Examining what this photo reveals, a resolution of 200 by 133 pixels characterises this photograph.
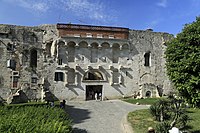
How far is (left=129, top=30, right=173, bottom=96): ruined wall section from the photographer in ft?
146

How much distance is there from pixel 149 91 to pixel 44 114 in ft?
96.5

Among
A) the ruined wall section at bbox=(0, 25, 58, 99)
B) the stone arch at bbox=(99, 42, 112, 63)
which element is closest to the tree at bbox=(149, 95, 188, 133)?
the stone arch at bbox=(99, 42, 112, 63)

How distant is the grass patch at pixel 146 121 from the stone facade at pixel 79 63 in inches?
629

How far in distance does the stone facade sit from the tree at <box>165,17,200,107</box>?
2370 cm

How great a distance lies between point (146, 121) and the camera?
76.9 ft

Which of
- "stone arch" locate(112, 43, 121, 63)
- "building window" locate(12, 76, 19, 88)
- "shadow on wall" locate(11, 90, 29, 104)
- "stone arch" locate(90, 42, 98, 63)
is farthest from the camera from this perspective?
"stone arch" locate(112, 43, 121, 63)

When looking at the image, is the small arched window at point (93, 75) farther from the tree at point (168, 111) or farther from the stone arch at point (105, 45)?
the tree at point (168, 111)

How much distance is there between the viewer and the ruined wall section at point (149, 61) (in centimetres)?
4456

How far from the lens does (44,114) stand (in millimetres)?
17500

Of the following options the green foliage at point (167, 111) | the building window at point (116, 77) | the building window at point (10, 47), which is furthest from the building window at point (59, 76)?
the green foliage at point (167, 111)

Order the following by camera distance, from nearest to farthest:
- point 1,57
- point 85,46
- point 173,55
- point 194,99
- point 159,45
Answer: point 194,99 < point 173,55 < point 1,57 < point 85,46 < point 159,45

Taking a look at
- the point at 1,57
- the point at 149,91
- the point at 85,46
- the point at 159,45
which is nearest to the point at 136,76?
the point at 149,91

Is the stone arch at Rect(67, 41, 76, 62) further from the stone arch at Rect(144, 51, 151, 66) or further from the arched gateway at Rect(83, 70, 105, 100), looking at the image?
the stone arch at Rect(144, 51, 151, 66)

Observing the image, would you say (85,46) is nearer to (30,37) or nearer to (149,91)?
(30,37)
